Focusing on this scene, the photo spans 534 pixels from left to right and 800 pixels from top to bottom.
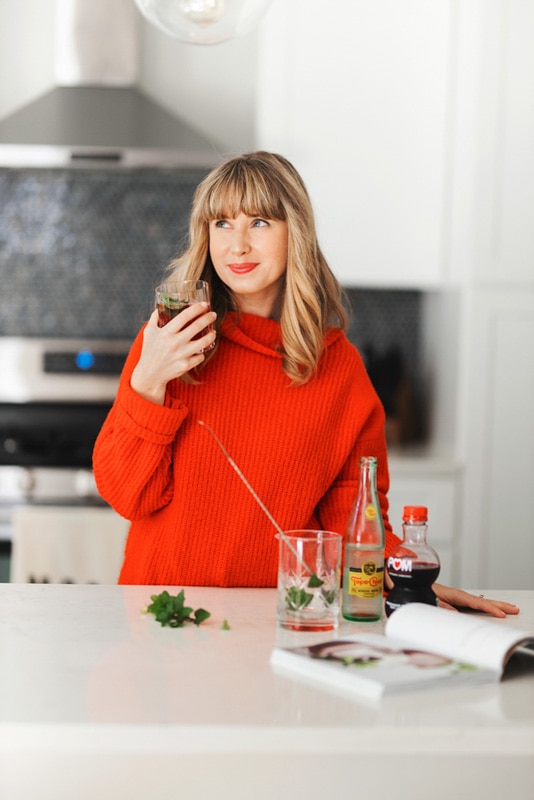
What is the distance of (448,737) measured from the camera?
0.94 m

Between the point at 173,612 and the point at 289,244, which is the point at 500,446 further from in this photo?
the point at 173,612

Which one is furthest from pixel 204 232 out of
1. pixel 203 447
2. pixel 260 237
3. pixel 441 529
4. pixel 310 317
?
→ pixel 441 529

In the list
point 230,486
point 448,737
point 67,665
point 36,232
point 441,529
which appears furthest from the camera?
point 36,232

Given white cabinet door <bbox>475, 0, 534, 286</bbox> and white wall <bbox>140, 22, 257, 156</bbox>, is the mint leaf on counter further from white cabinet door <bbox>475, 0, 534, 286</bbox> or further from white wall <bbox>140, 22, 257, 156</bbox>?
white wall <bbox>140, 22, 257, 156</bbox>

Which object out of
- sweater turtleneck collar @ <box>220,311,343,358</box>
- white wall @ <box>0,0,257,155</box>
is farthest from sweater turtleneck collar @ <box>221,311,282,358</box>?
white wall @ <box>0,0,257,155</box>

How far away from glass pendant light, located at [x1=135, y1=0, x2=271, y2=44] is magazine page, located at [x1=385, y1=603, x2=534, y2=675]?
92 centimetres

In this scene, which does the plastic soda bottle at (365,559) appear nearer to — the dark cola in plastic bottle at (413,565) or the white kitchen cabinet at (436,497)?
the dark cola in plastic bottle at (413,565)

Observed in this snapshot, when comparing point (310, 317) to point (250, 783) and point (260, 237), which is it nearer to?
point (260, 237)

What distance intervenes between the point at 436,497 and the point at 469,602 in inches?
68.5

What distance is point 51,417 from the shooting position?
3.37 m

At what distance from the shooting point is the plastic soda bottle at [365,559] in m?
1.32

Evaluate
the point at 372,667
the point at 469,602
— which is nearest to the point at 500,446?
the point at 469,602

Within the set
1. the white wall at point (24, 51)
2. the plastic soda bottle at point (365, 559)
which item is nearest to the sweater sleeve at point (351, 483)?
the plastic soda bottle at point (365, 559)

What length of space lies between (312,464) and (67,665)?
2.28 ft
